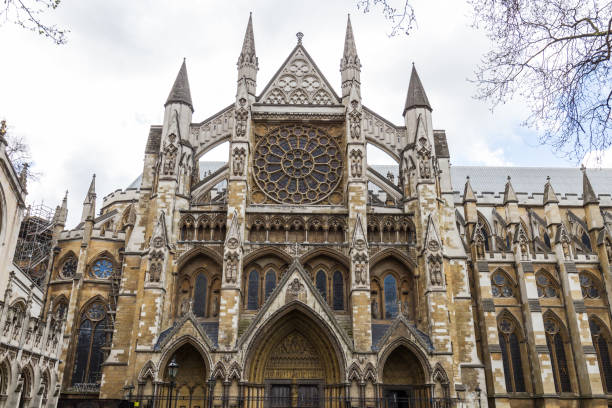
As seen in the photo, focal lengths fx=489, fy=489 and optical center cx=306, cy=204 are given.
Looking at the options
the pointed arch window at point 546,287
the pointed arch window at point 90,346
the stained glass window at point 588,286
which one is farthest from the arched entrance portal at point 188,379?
the stained glass window at point 588,286

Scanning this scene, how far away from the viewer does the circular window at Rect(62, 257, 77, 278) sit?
98.7ft

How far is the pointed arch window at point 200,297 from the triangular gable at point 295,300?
3.36 metres

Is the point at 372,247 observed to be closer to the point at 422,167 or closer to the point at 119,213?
the point at 422,167

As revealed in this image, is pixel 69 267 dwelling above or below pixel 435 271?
above

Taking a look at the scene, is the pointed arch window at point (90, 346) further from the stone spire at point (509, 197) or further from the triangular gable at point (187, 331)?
the stone spire at point (509, 197)

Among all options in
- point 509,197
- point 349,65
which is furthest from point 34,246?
point 509,197

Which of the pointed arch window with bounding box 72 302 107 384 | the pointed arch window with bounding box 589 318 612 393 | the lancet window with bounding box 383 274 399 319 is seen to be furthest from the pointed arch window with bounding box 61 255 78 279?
the pointed arch window with bounding box 589 318 612 393

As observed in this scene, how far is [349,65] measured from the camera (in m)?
28.0

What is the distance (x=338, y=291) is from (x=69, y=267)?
1737 cm

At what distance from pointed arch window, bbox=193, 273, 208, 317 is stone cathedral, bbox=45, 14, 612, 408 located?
0.12 meters

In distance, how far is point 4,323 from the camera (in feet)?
50.4

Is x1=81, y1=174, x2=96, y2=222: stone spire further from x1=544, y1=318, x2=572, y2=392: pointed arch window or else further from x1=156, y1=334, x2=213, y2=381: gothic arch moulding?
x1=544, y1=318, x2=572, y2=392: pointed arch window

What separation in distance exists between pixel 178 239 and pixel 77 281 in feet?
27.5

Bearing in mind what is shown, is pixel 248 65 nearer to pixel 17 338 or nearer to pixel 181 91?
pixel 181 91
